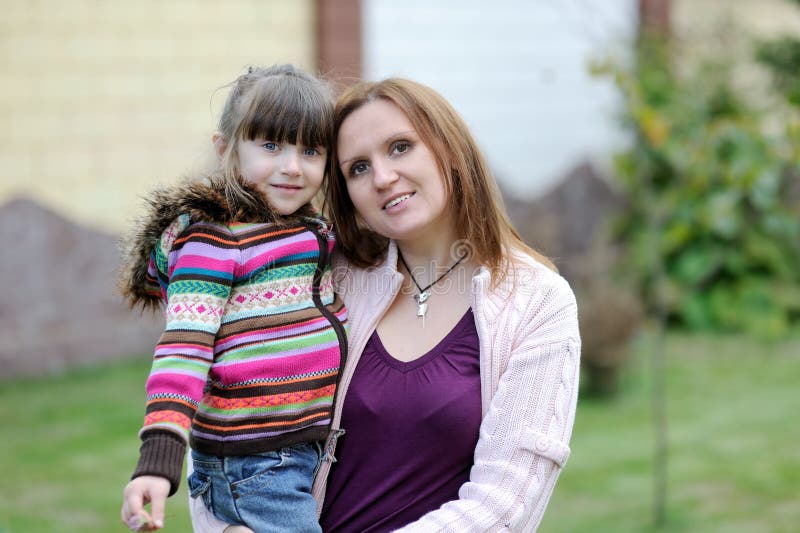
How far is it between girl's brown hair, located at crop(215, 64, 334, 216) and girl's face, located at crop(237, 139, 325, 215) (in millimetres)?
16

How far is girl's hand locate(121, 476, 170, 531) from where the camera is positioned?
160 cm

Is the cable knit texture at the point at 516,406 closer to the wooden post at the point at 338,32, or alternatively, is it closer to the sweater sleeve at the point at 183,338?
the sweater sleeve at the point at 183,338

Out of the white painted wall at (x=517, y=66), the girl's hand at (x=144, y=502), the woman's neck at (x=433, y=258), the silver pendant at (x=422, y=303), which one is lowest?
the white painted wall at (x=517, y=66)

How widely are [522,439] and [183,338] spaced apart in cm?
70

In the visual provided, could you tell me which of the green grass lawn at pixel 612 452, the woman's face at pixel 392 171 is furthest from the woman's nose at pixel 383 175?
the green grass lawn at pixel 612 452

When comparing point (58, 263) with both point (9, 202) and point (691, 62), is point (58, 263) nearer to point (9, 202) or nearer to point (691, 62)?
point (9, 202)

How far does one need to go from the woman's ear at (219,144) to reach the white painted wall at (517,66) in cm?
566

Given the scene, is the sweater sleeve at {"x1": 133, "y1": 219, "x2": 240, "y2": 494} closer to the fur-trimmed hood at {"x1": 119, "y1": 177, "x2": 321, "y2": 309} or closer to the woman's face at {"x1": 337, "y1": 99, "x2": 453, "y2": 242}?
the fur-trimmed hood at {"x1": 119, "y1": 177, "x2": 321, "y2": 309}

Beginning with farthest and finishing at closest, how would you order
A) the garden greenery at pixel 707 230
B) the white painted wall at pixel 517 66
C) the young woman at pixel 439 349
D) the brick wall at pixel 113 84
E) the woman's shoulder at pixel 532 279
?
the garden greenery at pixel 707 230 < the white painted wall at pixel 517 66 < the brick wall at pixel 113 84 < the woman's shoulder at pixel 532 279 < the young woman at pixel 439 349

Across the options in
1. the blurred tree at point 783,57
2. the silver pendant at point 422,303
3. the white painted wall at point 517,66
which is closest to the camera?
the silver pendant at point 422,303

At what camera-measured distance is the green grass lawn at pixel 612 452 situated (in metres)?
4.45

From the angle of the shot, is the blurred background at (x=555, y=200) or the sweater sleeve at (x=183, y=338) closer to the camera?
the sweater sleeve at (x=183, y=338)

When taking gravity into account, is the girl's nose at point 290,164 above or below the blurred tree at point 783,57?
above

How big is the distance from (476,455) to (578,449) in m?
3.66
